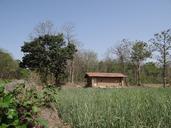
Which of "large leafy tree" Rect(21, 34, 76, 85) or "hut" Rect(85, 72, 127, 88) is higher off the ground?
"large leafy tree" Rect(21, 34, 76, 85)

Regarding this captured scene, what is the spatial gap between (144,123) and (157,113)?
1.58ft

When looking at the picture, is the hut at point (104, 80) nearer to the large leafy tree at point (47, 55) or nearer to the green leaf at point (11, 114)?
the large leafy tree at point (47, 55)

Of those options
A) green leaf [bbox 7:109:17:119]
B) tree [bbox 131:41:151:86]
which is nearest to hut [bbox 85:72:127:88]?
tree [bbox 131:41:151:86]

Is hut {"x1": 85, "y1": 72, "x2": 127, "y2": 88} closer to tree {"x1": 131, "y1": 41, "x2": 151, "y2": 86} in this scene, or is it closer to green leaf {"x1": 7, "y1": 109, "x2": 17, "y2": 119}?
tree {"x1": 131, "y1": 41, "x2": 151, "y2": 86}

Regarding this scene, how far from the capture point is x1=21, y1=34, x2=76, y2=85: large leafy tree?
147ft

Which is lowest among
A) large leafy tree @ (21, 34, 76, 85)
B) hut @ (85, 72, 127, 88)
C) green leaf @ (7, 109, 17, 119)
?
green leaf @ (7, 109, 17, 119)

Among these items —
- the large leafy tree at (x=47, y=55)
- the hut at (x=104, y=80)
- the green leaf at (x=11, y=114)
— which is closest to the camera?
the green leaf at (x=11, y=114)

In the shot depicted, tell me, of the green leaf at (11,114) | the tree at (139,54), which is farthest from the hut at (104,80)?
the green leaf at (11,114)

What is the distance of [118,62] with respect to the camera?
6781 cm

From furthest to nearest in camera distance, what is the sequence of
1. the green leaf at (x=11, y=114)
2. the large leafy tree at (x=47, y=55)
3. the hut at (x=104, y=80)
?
the hut at (x=104, y=80), the large leafy tree at (x=47, y=55), the green leaf at (x=11, y=114)

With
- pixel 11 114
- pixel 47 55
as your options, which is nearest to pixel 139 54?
pixel 47 55

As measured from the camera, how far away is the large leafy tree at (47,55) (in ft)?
147

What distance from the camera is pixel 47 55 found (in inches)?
1783

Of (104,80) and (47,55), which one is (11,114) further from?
(104,80)
